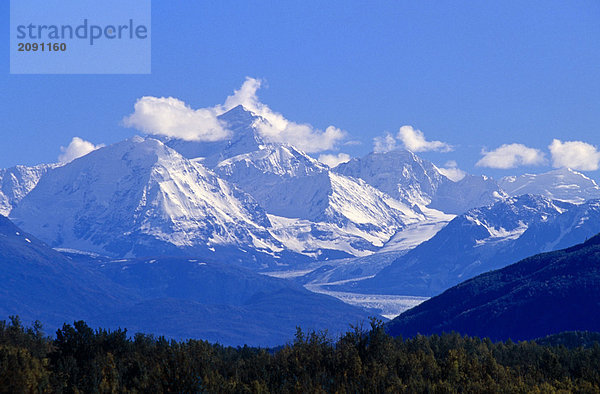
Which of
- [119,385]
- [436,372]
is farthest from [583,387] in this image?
[119,385]

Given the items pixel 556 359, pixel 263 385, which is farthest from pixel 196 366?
pixel 556 359

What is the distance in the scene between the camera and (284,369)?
350 feet

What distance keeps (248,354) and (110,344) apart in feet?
110

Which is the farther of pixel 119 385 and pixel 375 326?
pixel 375 326

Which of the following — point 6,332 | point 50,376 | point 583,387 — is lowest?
point 583,387

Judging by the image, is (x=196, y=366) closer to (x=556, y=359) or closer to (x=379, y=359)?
(x=379, y=359)

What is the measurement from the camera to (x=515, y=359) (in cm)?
14150

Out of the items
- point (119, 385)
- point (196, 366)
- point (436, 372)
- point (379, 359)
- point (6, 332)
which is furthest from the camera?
point (6, 332)

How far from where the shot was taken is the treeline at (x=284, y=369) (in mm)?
87438

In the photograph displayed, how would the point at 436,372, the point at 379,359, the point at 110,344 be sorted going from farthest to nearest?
the point at 110,344, the point at 379,359, the point at 436,372

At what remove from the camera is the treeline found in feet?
287

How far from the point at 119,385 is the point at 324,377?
22498 mm

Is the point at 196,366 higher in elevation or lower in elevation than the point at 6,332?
lower

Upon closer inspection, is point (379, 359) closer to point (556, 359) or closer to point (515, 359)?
point (556, 359)
